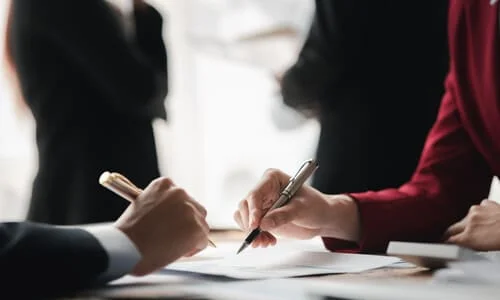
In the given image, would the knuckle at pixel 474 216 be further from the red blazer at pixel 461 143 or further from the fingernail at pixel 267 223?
the fingernail at pixel 267 223

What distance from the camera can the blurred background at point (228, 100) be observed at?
4.92 ft

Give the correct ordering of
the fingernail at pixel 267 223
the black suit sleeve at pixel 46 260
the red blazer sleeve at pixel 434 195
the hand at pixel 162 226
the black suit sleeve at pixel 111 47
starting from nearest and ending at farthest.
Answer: the black suit sleeve at pixel 46 260 → the hand at pixel 162 226 → the fingernail at pixel 267 223 → the red blazer sleeve at pixel 434 195 → the black suit sleeve at pixel 111 47

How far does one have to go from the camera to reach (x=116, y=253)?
54 centimetres

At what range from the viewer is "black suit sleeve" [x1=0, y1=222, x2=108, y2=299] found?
0.49m

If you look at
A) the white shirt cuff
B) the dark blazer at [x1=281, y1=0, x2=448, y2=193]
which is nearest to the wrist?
the white shirt cuff

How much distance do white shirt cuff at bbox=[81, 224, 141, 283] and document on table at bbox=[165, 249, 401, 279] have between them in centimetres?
10

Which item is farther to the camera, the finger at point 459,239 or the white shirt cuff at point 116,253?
the finger at point 459,239

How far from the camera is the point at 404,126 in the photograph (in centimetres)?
133

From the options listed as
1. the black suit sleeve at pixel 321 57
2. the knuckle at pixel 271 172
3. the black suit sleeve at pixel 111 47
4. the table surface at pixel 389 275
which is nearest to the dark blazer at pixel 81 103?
the black suit sleeve at pixel 111 47

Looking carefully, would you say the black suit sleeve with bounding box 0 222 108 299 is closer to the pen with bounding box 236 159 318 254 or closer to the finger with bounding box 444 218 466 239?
the pen with bounding box 236 159 318 254

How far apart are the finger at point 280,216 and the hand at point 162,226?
94mm

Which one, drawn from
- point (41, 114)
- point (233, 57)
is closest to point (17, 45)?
point (41, 114)

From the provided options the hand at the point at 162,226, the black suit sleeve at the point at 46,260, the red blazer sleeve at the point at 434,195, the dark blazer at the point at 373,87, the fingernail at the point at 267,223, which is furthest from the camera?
the dark blazer at the point at 373,87

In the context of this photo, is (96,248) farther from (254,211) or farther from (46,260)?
(254,211)
